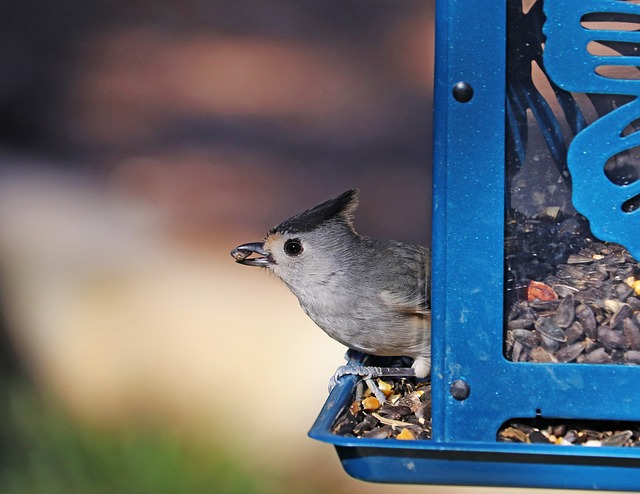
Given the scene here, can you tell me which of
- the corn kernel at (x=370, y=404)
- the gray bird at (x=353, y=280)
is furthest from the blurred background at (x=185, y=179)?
the corn kernel at (x=370, y=404)

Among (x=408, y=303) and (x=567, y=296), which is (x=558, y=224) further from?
(x=408, y=303)

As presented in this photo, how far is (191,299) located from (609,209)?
316 centimetres

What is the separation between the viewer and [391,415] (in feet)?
7.29

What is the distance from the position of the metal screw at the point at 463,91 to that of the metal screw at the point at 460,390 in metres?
0.52

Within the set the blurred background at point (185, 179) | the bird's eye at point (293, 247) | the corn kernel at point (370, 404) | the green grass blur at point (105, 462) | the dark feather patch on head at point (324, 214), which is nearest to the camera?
the corn kernel at point (370, 404)

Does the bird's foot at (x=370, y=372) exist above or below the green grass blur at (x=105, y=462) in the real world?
above

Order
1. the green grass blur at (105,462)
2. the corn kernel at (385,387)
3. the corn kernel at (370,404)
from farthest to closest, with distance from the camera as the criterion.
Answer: the green grass blur at (105,462)
the corn kernel at (385,387)
the corn kernel at (370,404)

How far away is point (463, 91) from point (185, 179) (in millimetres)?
3056

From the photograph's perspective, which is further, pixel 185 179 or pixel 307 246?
pixel 185 179

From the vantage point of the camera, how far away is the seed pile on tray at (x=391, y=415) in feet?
6.76

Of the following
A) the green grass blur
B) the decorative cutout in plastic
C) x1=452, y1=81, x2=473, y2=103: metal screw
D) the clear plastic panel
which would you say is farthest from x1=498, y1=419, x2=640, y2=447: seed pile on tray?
the green grass blur

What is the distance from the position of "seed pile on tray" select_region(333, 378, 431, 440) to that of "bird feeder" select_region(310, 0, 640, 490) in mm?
240

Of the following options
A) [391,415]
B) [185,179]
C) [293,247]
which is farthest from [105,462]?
[391,415]

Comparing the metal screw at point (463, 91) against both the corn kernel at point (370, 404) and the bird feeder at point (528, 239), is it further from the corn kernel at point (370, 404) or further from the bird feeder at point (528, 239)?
the corn kernel at point (370, 404)
